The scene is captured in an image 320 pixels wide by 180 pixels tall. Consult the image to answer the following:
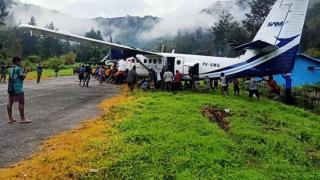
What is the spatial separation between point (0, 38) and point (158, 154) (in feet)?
284

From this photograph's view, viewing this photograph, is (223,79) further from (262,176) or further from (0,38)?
(0,38)

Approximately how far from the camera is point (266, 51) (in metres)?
26.0

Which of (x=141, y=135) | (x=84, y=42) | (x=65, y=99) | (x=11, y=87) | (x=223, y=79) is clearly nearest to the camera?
(x=141, y=135)

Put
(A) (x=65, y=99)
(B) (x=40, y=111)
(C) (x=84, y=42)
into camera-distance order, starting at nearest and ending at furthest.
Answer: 1. (B) (x=40, y=111)
2. (A) (x=65, y=99)
3. (C) (x=84, y=42)

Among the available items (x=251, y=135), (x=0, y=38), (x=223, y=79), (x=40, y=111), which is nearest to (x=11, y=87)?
(x=40, y=111)

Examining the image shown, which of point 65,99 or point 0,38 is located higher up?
point 0,38

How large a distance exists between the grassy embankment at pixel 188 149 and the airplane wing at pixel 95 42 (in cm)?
1187

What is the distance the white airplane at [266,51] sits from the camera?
25.6 meters

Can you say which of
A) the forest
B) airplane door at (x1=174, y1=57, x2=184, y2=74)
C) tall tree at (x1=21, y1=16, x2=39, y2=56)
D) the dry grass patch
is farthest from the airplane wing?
tall tree at (x1=21, y1=16, x2=39, y2=56)

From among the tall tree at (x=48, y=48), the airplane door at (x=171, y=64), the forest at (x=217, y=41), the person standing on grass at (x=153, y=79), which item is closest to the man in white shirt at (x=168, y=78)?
the person standing on grass at (x=153, y=79)

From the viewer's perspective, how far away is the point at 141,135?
39.9 feet

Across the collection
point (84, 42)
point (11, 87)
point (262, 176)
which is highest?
point (84, 42)

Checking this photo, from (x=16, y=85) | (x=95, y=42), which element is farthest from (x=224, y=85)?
(x=16, y=85)

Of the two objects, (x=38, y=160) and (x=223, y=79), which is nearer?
(x=38, y=160)
